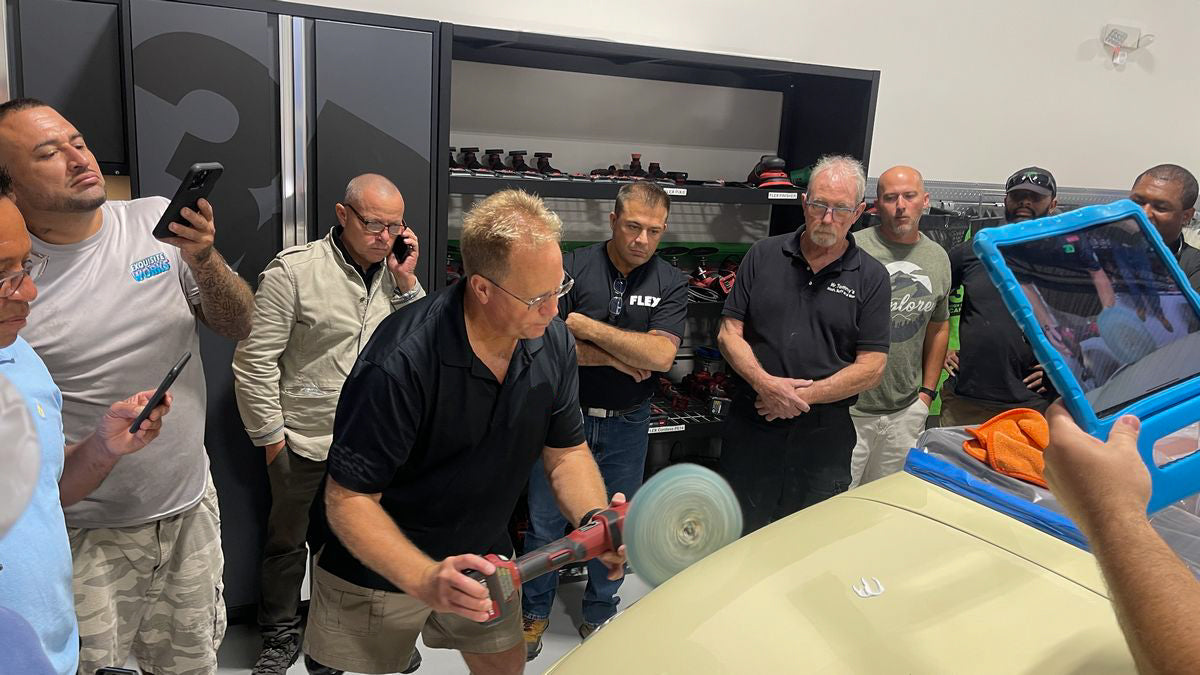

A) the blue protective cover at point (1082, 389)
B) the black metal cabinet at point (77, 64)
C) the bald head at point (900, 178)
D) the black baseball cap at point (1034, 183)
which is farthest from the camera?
the black baseball cap at point (1034, 183)

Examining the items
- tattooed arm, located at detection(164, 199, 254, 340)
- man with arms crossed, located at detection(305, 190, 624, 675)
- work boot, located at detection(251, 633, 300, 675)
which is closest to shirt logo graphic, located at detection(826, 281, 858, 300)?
man with arms crossed, located at detection(305, 190, 624, 675)

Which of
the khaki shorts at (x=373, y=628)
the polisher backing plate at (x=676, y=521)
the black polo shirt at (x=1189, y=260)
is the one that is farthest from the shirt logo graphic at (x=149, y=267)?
the black polo shirt at (x=1189, y=260)

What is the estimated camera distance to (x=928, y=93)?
504cm

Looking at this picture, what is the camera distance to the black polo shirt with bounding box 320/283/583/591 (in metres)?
1.83

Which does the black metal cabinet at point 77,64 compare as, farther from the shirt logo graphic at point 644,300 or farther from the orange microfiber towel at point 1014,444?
the orange microfiber towel at point 1014,444

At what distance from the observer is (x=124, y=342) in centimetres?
207

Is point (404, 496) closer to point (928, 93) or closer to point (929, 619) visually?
point (929, 619)

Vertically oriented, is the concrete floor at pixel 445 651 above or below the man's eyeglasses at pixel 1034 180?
below

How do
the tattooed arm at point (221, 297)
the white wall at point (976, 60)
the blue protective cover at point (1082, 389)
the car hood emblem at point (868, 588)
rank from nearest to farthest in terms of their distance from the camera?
the blue protective cover at point (1082, 389) → the car hood emblem at point (868, 588) → the tattooed arm at point (221, 297) → the white wall at point (976, 60)

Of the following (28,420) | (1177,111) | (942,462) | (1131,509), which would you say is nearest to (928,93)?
(1177,111)

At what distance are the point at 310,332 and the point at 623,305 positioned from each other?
1168 millimetres

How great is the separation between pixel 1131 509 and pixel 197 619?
2.28 metres

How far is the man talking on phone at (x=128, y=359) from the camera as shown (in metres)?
2.00

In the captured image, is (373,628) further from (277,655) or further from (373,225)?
(373,225)
